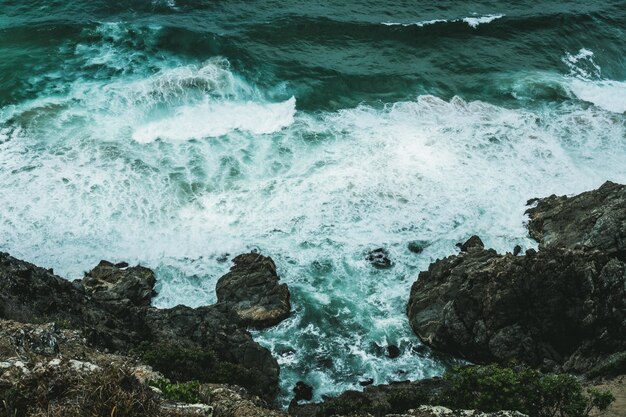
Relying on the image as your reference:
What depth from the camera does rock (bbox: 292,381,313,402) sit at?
22.1 metres

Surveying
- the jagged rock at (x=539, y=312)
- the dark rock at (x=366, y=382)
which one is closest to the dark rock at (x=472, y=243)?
the jagged rock at (x=539, y=312)

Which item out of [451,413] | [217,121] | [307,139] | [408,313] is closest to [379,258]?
[408,313]

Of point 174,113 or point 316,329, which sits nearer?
point 316,329

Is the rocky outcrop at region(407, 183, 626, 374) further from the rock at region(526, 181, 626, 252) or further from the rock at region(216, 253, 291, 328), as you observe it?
the rock at region(216, 253, 291, 328)

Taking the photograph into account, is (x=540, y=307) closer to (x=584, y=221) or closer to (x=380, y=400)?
(x=584, y=221)

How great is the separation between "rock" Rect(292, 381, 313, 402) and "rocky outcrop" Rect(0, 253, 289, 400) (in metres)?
1.06

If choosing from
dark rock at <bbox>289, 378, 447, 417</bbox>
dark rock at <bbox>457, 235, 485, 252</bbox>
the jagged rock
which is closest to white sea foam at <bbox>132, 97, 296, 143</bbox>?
dark rock at <bbox>457, 235, 485, 252</bbox>

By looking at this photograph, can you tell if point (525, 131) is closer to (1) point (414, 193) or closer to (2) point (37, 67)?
(1) point (414, 193)

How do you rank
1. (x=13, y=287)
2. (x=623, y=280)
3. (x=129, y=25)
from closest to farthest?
(x=13, y=287), (x=623, y=280), (x=129, y=25)

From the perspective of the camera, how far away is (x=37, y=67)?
40.5 metres

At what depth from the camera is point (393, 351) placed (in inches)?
945

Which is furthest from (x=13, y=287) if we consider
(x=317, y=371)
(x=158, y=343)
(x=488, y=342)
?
(x=488, y=342)

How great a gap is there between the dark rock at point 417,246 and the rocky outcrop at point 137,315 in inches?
274

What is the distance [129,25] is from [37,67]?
8.64 m
